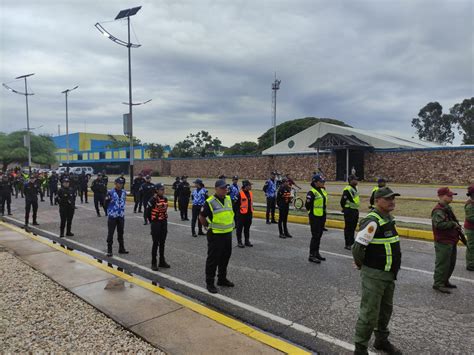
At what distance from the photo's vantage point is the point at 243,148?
2744 inches

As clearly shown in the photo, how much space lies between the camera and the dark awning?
32175 mm

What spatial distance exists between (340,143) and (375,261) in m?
31.6

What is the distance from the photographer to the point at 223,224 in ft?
18.6

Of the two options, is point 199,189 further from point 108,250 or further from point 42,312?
point 42,312

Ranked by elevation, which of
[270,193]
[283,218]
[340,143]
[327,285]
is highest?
[340,143]

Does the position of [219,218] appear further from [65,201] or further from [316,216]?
[65,201]

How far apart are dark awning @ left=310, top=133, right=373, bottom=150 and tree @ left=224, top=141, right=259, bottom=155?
3282 cm

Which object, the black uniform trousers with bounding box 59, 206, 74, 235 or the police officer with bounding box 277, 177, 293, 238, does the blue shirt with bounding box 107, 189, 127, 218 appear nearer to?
the black uniform trousers with bounding box 59, 206, 74, 235

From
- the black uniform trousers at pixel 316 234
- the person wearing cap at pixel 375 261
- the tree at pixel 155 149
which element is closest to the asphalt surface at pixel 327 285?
the black uniform trousers at pixel 316 234

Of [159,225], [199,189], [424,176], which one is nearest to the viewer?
[159,225]

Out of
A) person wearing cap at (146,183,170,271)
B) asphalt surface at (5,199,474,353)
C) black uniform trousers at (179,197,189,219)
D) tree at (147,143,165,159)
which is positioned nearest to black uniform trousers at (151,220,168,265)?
person wearing cap at (146,183,170,271)

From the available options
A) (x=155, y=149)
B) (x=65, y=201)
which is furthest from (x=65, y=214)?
(x=155, y=149)

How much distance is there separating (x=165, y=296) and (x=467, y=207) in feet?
18.5

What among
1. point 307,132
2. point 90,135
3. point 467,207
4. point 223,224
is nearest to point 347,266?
point 467,207
